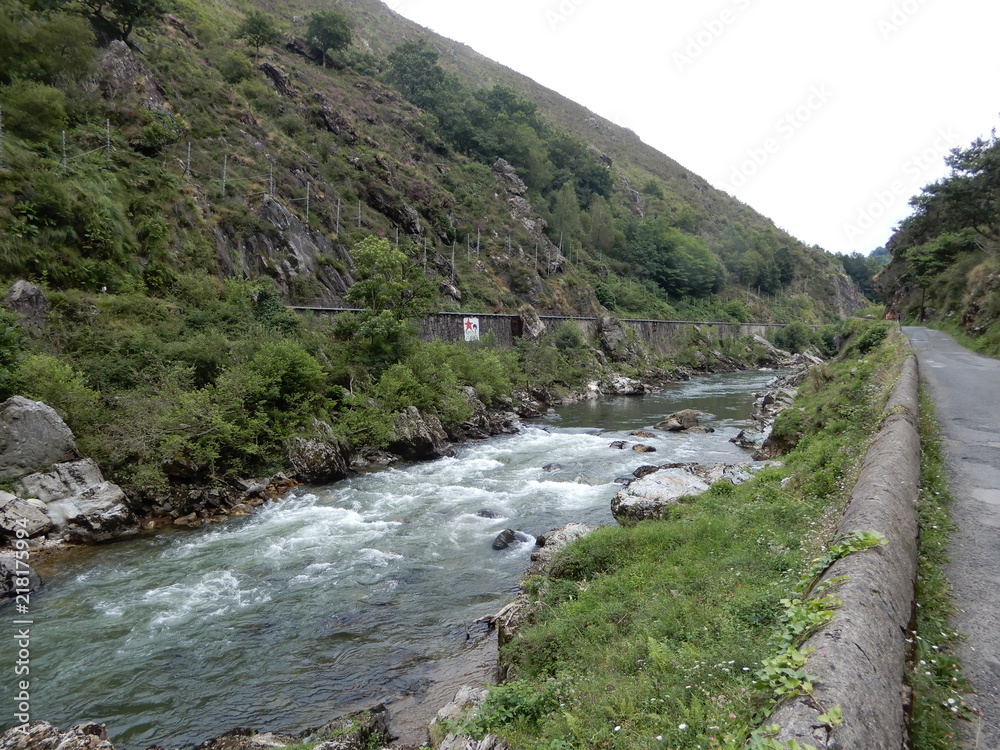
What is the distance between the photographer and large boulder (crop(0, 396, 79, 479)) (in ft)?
41.9

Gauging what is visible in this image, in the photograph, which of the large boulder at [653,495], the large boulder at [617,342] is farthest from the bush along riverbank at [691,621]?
the large boulder at [617,342]

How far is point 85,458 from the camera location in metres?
14.1

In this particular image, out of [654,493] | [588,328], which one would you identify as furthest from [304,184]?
[654,493]

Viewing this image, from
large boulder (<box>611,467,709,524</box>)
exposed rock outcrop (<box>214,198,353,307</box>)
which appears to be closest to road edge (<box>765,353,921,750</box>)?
large boulder (<box>611,467,709,524</box>)

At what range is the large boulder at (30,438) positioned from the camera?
12773 millimetres

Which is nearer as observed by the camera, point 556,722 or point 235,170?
point 556,722

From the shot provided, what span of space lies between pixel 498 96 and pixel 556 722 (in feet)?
323

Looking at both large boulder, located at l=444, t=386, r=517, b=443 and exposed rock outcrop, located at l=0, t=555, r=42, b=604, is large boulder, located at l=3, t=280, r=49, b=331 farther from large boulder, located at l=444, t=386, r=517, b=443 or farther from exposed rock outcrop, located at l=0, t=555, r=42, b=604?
large boulder, located at l=444, t=386, r=517, b=443

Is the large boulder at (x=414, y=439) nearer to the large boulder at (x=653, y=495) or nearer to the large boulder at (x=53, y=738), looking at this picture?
the large boulder at (x=653, y=495)

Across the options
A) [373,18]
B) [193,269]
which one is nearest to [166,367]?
[193,269]

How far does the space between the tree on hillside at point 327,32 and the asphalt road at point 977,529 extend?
79.1m

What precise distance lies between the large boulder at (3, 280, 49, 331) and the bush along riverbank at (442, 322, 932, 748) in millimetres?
18695

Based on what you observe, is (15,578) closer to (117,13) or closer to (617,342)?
(117,13)

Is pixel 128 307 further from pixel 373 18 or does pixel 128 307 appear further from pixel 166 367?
pixel 373 18
